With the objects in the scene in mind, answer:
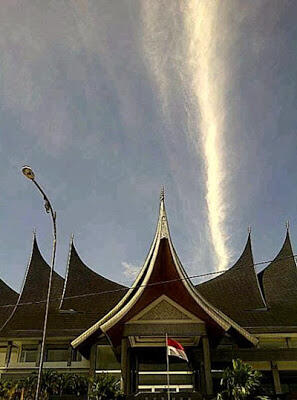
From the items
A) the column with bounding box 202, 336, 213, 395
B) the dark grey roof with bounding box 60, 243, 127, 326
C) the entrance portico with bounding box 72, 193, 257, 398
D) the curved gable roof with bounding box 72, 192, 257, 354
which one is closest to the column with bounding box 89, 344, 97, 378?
the entrance portico with bounding box 72, 193, 257, 398

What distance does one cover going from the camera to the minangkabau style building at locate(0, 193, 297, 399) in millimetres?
16297

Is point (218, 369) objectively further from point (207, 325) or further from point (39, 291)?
point (39, 291)

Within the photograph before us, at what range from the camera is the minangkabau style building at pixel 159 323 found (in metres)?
16.3

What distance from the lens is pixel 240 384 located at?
1353cm

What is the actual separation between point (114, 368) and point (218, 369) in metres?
4.41

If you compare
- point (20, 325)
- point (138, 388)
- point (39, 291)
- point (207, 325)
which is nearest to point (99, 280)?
point (39, 291)

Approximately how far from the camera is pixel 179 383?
59.4 ft

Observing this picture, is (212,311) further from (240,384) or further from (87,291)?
(87,291)

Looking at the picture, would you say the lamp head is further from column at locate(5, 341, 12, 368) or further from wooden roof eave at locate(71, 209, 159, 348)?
column at locate(5, 341, 12, 368)

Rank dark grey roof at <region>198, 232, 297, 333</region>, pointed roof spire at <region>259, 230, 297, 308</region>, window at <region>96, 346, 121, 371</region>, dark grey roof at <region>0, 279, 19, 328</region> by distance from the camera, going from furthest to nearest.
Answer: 1. dark grey roof at <region>0, 279, 19, 328</region>
2. pointed roof spire at <region>259, 230, 297, 308</region>
3. window at <region>96, 346, 121, 371</region>
4. dark grey roof at <region>198, 232, 297, 333</region>

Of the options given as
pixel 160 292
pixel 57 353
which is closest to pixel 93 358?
pixel 57 353

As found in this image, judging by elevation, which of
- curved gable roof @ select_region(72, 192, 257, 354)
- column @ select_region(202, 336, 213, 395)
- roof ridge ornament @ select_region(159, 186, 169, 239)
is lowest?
column @ select_region(202, 336, 213, 395)

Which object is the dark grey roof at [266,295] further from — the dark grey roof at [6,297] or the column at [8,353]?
the dark grey roof at [6,297]

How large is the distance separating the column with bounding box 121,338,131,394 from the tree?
11.8ft
